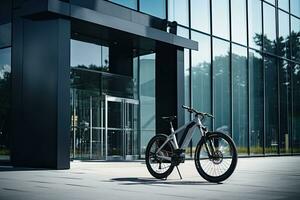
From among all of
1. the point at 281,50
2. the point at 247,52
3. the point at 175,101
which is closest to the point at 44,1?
the point at 175,101

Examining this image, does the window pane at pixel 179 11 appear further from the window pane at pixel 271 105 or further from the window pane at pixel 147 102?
the window pane at pixel 271 105

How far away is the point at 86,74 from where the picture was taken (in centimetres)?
1655

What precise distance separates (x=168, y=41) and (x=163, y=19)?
1.21 m

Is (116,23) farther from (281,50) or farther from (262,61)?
(281,50)

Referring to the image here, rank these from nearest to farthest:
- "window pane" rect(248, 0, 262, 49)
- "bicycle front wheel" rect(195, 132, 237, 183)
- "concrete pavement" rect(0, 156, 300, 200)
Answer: "concrete pavement" rect(0, 156, 300, 200), "bicycle front wheel" rect(195, 132, 237, 183), "window pane" rect(248, 0, 262, 49)

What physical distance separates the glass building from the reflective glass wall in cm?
5

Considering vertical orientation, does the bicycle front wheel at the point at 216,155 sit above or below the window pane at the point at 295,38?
below

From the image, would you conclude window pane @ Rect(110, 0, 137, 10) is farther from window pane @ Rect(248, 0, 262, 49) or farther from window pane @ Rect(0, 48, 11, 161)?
window pane @ Rect(248, 0, 262, 49)

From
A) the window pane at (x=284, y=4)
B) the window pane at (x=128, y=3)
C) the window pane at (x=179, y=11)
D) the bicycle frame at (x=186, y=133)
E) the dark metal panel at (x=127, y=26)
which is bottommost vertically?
the bicycle frame at (x=186, y=133)

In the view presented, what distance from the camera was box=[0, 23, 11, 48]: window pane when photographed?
13432 mm

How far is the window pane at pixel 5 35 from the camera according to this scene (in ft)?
44.1

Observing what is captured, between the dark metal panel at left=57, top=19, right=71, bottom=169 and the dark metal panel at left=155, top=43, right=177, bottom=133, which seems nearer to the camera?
the dark metal panel at left=57, top=19, right=71, bottom=169

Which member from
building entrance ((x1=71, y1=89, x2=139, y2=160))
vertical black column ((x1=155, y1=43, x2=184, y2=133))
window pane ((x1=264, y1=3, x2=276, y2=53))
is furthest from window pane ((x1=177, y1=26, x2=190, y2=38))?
window pane ((x1=264, y1=3, x2=276, y2=53))

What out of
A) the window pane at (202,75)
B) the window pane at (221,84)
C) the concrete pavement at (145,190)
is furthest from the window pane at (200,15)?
the concrete pavement at (145,190)
